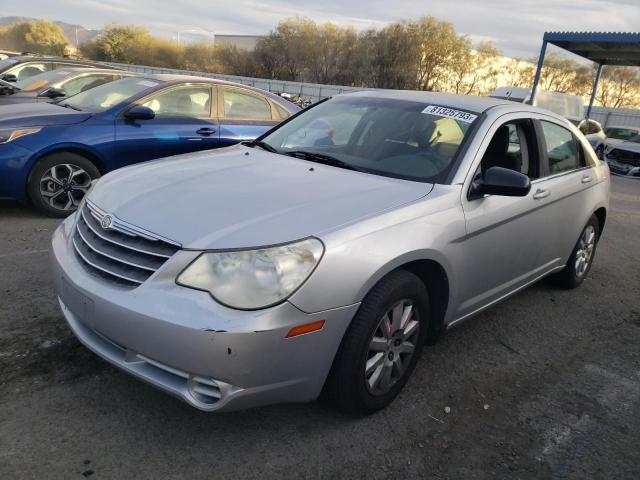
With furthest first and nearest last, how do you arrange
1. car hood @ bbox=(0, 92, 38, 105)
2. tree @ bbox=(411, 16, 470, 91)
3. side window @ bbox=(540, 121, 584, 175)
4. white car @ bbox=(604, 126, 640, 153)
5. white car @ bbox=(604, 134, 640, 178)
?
1. tree @ bbox=(411, 16, 470, 91)
2. white car @ bbox=(604, 126, 640, 153)
3. white car @ bbox=(604, 134, 640, 178)
4. car hood @ bbox=(0, 92, 38, 105)
5. side window @ bbox=(540, 121, 584, 175)

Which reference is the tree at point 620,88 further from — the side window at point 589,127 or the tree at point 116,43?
the tree at point 116,43

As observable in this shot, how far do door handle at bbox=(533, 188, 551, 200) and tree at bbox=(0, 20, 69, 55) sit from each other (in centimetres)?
8935

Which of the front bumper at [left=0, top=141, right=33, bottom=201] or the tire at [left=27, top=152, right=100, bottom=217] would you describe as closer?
the front bumper at [left=0, top=141, right=33, bottom=201]

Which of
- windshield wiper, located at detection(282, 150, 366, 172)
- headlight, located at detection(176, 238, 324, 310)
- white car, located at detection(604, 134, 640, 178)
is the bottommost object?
white car, located at detection(604, 134, 640, 178)

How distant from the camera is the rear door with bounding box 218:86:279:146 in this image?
641 cm

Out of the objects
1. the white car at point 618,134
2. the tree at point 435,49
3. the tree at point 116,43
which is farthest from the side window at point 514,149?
the tree at point 116,43

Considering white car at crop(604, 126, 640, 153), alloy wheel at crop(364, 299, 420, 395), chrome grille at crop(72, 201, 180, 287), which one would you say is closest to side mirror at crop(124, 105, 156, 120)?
chrome grille at crop(72, 201, 180, 287)

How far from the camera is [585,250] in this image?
15.8 ft

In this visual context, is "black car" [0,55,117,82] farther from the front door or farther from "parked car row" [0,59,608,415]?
the front door

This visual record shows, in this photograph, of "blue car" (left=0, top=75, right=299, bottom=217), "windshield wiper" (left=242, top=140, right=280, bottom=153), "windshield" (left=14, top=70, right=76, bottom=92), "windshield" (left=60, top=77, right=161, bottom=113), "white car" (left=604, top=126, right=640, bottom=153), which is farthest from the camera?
"white car" (left=604, top=126, right=640, bottom=153)

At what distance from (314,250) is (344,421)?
37.5 inches

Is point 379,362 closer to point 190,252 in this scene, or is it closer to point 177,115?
point 190,252

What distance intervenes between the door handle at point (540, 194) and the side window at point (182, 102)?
4.03m

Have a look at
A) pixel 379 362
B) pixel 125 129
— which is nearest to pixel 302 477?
pixel 379 362
